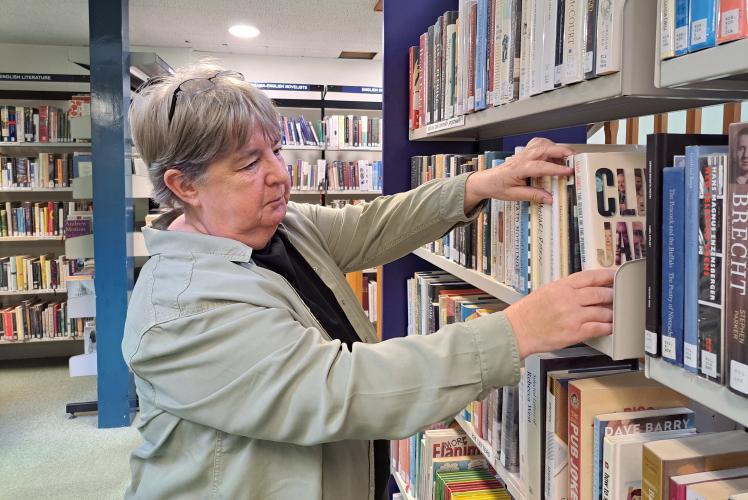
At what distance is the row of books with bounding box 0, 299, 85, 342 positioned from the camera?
4.98 m

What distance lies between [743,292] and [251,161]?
2.64 feet

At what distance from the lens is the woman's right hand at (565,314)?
2.73 feet

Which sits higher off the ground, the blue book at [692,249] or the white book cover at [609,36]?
the white book cover at [609,36]

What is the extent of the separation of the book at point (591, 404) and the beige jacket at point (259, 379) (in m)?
0.18

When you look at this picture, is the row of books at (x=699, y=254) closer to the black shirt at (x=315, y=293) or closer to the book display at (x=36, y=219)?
the black shirt at (x=315, y=293)

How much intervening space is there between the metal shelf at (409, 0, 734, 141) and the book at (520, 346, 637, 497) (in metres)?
0.46

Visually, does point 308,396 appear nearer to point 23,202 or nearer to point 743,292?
point 743,292

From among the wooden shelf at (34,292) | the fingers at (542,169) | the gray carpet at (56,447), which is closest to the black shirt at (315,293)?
the fingers at (542,169)

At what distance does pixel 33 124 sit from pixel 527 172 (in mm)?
5253

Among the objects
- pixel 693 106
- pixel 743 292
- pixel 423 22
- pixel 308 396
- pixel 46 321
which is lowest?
pixel 46 321

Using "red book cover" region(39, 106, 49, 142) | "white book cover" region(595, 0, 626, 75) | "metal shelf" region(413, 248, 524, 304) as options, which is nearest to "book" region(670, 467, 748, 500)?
"metal shelf" region(413, 248, 524, 304)

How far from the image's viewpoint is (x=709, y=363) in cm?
69

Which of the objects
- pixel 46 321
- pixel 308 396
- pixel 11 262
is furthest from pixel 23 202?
pixel 308 396

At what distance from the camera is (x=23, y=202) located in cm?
508
